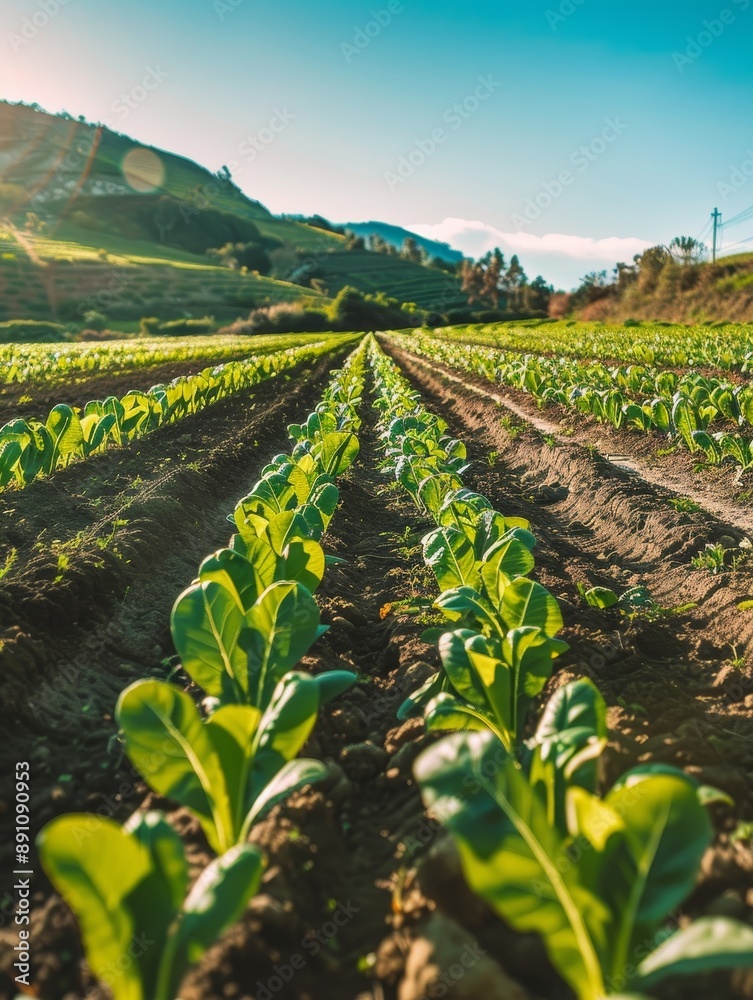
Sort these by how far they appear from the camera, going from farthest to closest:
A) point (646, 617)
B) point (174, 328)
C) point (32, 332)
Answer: point (174, 328), point (32, 332), point (646, 617)

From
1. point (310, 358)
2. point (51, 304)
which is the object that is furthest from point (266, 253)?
point (310, 358)

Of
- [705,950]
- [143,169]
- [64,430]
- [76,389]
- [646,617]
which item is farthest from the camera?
[143,169]

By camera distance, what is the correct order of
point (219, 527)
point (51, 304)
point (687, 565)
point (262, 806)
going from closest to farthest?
1. point (262, 806)
2. point (687, 565)
3. point (219, 527)
4. point (51, 304)

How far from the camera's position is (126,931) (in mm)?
1231

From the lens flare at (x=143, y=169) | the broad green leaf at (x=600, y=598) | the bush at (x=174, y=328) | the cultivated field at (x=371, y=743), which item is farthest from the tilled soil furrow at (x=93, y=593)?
the lens flare at (x=143, y=169)

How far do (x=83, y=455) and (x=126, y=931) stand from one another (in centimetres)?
551

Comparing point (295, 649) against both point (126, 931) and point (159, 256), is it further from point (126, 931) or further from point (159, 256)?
point (159, 256)

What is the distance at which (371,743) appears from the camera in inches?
93.4

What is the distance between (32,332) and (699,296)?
3474cm

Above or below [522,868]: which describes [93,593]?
below

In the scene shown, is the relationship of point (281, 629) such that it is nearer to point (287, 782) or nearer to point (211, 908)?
point (287, 782)

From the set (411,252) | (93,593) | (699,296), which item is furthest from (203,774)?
(411,252)

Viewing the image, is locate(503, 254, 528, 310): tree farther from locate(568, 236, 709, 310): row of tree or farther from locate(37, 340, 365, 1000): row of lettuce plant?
locate(37, 340, 365, 1000): row of lettuce plant

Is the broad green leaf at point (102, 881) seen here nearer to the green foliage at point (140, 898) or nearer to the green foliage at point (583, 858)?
the green foliage at point (140, 898)
